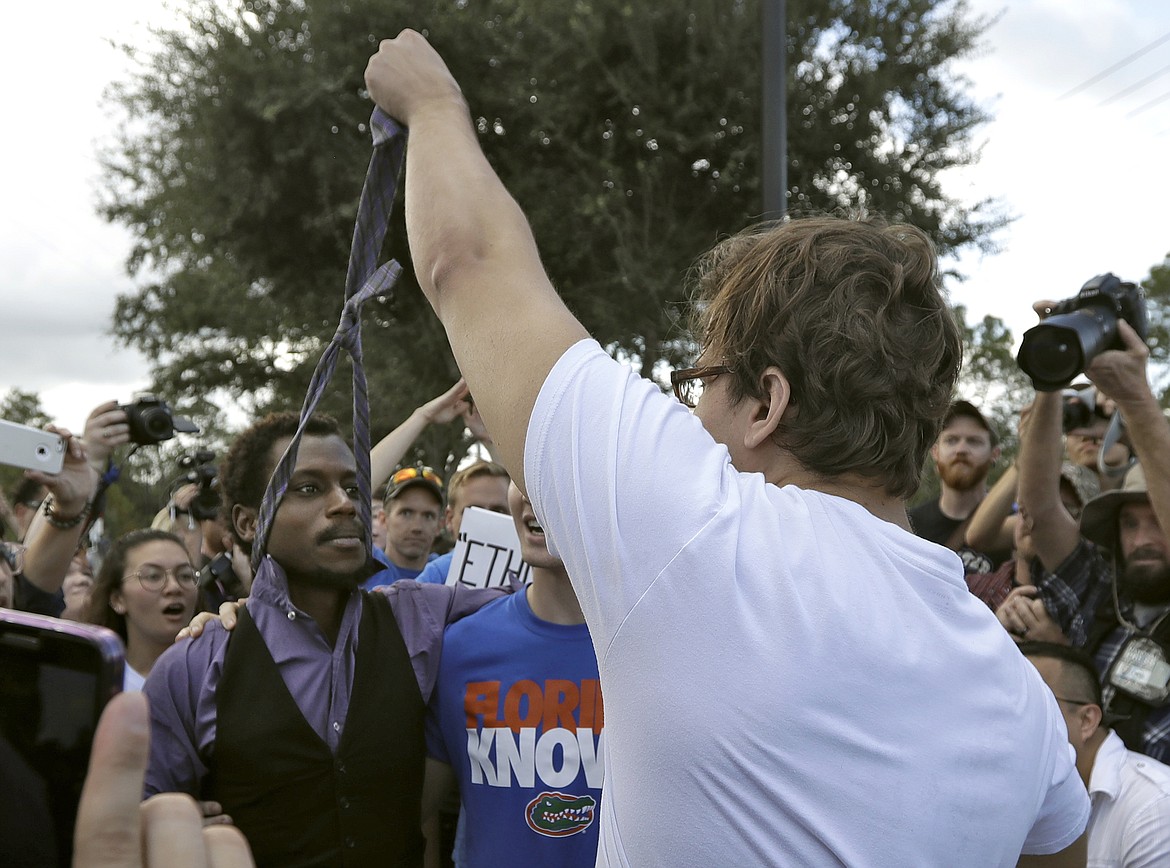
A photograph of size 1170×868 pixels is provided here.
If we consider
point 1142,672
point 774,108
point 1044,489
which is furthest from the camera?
point 774,108

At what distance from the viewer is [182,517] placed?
263 inches

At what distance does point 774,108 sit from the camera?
486 cm

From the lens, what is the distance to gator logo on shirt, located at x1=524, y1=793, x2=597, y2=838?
254 cm

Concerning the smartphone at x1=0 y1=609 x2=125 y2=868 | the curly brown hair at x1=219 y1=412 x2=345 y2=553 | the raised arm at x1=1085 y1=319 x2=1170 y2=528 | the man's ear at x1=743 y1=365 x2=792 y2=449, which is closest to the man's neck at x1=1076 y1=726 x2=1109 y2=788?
the raised arm at x1=1085 y1=319 x2=1170 y2=528

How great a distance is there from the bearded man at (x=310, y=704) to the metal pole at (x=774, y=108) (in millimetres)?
2598

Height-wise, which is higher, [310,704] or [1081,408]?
[1081,408]

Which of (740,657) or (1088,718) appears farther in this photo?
(1088,718)

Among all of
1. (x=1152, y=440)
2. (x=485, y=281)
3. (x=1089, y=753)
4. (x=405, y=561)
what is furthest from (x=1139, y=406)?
(x=405, y=561)

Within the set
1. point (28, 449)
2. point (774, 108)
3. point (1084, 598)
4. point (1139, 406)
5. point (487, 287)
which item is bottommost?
point (1084, 598)

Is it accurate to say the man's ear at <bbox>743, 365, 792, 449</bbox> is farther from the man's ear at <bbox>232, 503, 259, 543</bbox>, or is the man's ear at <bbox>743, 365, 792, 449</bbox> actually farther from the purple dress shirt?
the man's ear at <bbox>232, 503, 259, 543</bbox>

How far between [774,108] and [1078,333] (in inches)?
Answer: 80.9

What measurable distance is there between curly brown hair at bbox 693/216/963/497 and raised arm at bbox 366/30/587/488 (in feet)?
0.85

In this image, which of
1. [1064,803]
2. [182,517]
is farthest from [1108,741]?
[182,517]

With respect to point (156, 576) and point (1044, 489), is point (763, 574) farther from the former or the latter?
point (156, 576)
